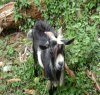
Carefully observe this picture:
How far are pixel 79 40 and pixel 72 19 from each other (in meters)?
1.76

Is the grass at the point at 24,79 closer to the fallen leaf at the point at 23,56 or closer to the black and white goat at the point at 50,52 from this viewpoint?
the fallen leaf at the point at 23,56

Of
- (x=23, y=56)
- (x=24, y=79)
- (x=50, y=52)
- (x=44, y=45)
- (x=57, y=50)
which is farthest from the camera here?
(x=23, y=56)

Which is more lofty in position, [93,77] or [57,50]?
[57,50]

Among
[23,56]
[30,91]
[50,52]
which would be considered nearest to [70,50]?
[50,52]

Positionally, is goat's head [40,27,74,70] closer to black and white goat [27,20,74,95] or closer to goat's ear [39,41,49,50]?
black and white goat [27,20,74,95]

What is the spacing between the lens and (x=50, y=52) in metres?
6.02

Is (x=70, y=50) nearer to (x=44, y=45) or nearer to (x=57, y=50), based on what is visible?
(x=44, y=45)

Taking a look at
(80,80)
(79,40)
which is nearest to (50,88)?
(80,80)

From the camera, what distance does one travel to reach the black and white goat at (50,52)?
5.77 m

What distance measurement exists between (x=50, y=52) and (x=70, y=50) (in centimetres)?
69

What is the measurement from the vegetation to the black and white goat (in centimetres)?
39

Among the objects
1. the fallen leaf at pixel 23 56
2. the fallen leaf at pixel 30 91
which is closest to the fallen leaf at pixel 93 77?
the fallen leaf at pixel 30 91

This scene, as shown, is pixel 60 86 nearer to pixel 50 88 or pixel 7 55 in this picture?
pixel 50 88

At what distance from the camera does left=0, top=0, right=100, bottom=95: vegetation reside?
6531 millimetres
